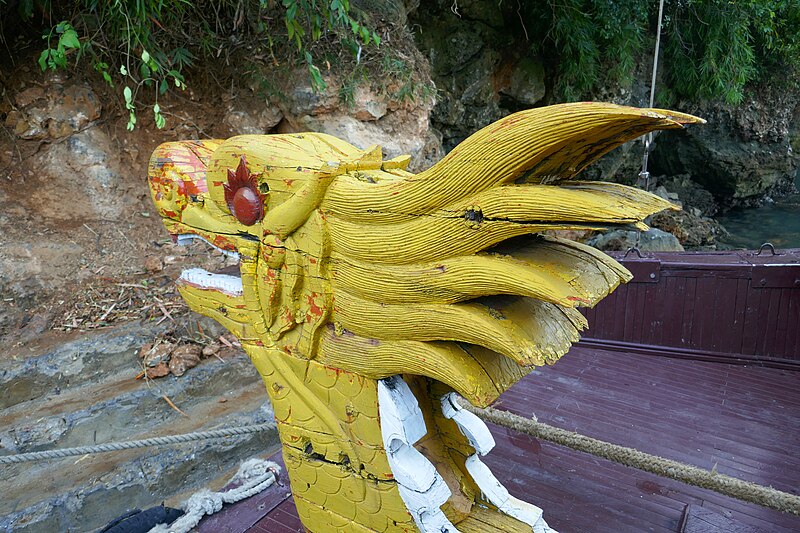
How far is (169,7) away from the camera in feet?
12.1

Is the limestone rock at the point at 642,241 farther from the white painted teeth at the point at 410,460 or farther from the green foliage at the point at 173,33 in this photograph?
the white painted teeth at the point at 410,460

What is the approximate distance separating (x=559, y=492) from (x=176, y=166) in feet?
5.60

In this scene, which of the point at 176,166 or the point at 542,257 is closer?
the point at 542,257

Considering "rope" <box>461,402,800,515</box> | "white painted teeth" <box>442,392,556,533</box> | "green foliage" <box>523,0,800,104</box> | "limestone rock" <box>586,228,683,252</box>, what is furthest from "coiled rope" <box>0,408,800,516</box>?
"green foliage" <box>523,0,800,104</box>

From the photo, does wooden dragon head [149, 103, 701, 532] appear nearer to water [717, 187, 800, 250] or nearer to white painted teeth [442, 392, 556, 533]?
white painted teeth [442, 392, 556, 533]

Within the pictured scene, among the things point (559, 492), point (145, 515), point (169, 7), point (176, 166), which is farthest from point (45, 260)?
point (559, 492)

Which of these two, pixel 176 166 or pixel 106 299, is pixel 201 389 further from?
pixel 176 166

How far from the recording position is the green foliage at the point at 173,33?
11.2 ft

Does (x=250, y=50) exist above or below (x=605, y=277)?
above

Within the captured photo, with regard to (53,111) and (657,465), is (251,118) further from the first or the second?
(657,465)

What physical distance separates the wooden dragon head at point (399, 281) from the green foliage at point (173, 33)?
90.2 inches

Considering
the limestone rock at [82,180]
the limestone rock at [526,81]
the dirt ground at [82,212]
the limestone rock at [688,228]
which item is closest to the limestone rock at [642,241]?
the limestone rock at [688,228]

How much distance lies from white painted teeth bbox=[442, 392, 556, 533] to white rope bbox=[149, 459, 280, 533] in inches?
41.8

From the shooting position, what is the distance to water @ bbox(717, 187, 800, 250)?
938 cm
